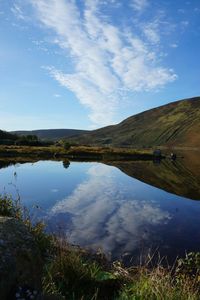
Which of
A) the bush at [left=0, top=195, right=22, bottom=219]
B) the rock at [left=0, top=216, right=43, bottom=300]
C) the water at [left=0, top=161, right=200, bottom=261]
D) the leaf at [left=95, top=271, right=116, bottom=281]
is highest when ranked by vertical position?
the rock at [left=0, top=216, right=43, bottom=300]

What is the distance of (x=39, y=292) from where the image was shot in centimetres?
660

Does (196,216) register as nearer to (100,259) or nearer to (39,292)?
(100,259)

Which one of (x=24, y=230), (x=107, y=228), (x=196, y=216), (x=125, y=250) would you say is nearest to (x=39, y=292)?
(x=24, y=230)

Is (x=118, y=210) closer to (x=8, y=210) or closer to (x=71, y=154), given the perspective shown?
(x=8, y=210)

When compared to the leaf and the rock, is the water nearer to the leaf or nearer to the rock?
the leaf

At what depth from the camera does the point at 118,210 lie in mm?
34688

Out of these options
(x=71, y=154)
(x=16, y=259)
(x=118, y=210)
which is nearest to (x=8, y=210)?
(x=16, y=259)

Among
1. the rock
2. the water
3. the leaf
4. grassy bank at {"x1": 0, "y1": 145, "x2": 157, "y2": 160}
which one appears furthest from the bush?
grassy bank at {"x1": 0, "y1": 145, "x2": 157, "y2": 160}

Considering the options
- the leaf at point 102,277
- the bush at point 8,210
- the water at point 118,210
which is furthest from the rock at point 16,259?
the bush at point 8,210

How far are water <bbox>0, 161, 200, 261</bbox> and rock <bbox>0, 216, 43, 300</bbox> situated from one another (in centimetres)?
731

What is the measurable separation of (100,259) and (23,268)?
1055cm

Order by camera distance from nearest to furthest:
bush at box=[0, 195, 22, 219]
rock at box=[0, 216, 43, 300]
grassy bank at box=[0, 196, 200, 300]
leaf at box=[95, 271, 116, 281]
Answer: rock at box=[0, 216, 43, 300] < grassy bank at box=[0, 196, 200, 300] < leaf at box=[95, 271, 116, 281] < bush at box=[0, 195, 22, 219]

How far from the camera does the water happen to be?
23219 mm

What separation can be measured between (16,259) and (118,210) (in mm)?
28950
